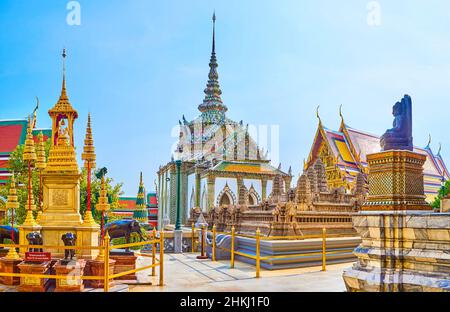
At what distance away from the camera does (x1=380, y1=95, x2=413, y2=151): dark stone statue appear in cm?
655

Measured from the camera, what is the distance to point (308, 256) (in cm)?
1152

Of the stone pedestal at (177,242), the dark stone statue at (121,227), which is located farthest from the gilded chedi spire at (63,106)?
the stone pedestal at (177,242)

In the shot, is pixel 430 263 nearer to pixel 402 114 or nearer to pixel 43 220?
pixel 402 114

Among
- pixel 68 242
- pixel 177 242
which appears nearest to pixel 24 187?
pixel 177 242

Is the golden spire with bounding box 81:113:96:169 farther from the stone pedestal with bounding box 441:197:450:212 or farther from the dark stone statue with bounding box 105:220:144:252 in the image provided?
the stone pedestal with bounding box 441:197:450:212

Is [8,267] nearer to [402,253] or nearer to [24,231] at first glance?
[24,231]

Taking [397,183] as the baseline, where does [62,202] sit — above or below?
below

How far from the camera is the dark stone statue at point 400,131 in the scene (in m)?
6.55

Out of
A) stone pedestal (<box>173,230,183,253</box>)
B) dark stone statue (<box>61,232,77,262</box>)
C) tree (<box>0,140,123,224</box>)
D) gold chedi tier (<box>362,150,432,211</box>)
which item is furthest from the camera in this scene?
tree (<box>0,140,123,224</box>)

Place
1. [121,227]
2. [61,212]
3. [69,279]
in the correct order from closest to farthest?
[69,279] < [61,212] < [121,227]

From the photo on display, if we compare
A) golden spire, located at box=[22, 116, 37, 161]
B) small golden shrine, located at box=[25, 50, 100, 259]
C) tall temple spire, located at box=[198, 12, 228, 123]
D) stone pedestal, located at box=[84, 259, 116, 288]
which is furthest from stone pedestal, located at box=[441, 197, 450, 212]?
tall temple spire, located at box=[198, 12, 228, 123]

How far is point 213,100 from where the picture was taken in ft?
130

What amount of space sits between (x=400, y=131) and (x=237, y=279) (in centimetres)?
461
